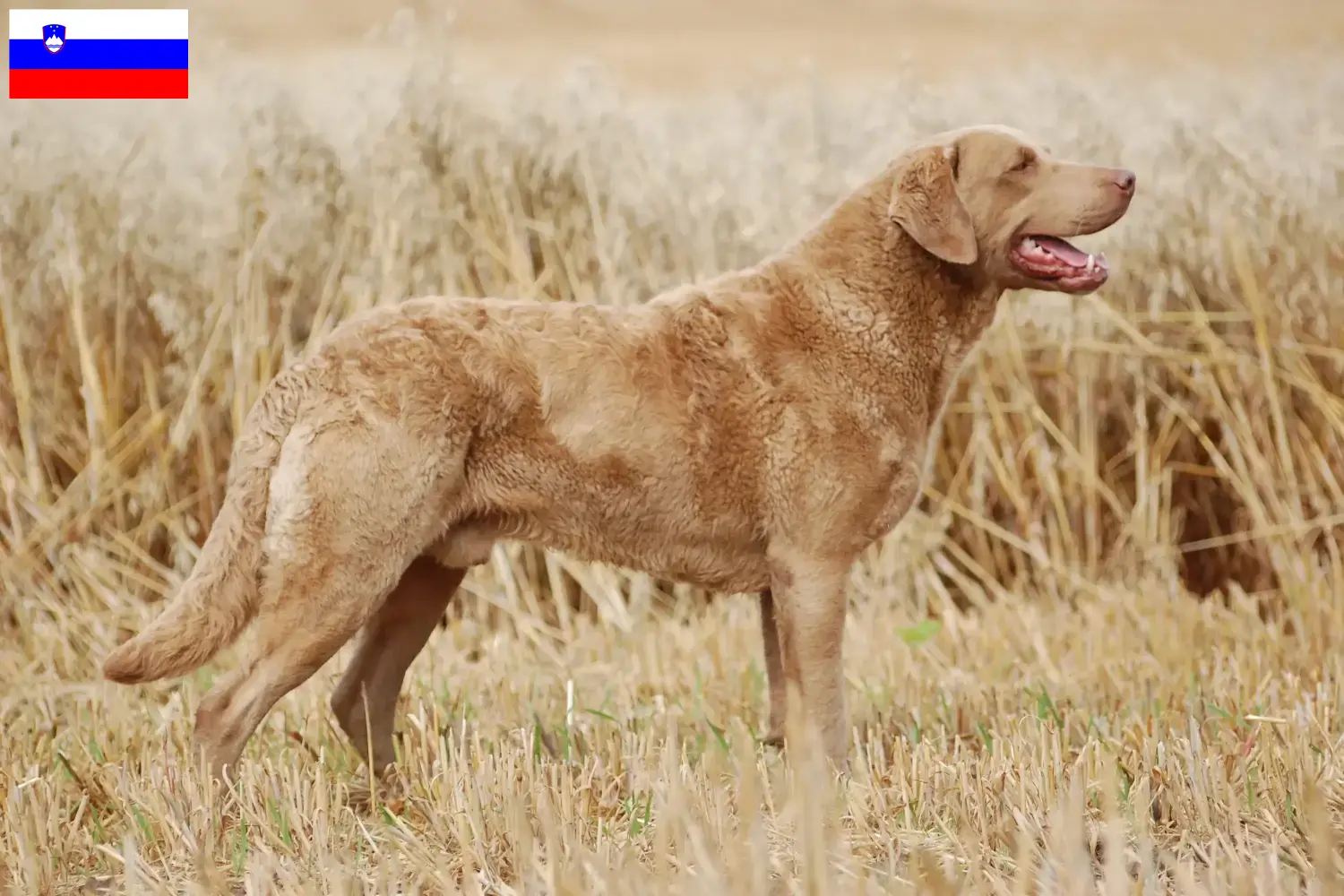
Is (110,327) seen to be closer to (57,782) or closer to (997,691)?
(57,782)

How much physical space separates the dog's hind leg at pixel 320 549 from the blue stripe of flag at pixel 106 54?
89.6 inches

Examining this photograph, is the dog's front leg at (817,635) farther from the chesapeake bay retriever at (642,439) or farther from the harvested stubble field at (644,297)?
the harvested stubble field at (644,297)

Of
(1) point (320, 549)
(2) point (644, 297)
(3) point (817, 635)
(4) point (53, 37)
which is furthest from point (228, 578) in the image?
(2) point (644, 297)

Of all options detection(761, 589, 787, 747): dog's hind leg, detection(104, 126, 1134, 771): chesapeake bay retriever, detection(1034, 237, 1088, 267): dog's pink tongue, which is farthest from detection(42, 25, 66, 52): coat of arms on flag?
detection(1034, 237, 1088, 267): dog's pink tongue

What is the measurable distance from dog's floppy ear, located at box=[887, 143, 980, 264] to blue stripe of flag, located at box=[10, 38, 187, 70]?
271 centimetres

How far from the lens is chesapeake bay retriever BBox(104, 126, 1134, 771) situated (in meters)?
3.16

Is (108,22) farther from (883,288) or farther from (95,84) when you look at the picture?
(883,288)

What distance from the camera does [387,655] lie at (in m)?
3.70

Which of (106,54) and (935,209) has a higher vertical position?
(106,54)

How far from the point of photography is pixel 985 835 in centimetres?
263

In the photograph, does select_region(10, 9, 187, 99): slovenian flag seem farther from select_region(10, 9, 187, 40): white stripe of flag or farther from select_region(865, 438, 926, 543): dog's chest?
select_region(865, 438, 926, 543): dog's chest

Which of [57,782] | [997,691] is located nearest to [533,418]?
[57,782]

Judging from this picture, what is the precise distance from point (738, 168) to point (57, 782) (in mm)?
3904

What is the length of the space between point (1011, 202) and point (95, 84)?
3681mm
